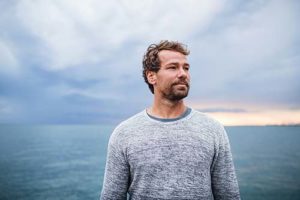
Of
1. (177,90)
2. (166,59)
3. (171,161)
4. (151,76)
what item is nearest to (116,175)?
(171,161)

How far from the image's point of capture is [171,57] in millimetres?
3510

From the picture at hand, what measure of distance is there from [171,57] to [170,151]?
3.88ft

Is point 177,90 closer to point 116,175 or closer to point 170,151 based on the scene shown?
point 170,151

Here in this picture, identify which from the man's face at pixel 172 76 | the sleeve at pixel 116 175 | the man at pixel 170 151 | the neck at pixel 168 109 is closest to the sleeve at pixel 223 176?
the man at pixel 170 151

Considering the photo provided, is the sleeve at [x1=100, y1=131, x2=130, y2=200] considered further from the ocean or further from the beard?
the ocean

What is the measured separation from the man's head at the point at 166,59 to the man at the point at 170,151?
0.04 feet

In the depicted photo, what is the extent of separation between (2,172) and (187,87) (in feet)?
452

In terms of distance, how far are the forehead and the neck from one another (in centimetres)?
51

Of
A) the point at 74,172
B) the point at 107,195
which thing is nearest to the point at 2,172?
the point at 74,172

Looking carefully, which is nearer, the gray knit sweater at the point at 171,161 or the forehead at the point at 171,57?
the gray knit sweater at the point at 171,161

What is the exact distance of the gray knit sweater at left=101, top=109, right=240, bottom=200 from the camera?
306 cm

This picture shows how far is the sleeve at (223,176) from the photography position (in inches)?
127

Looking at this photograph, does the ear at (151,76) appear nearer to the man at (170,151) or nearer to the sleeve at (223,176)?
the man at (170,151)

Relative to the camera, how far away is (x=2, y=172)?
121m
